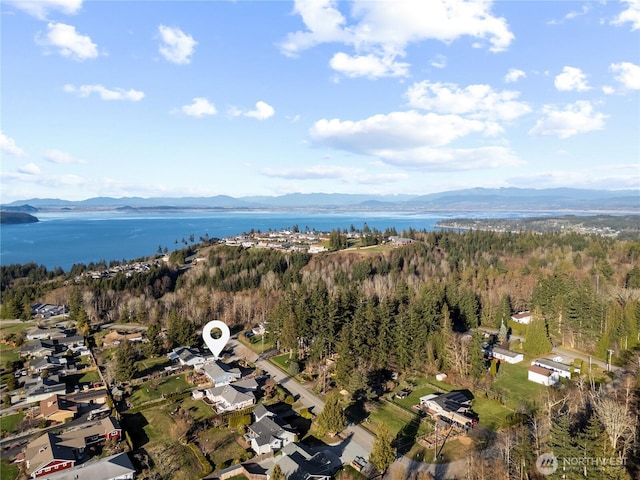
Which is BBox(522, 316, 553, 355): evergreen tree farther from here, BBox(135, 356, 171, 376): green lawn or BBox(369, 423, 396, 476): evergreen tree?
BBox(135, 356, 171, 376): green lawn

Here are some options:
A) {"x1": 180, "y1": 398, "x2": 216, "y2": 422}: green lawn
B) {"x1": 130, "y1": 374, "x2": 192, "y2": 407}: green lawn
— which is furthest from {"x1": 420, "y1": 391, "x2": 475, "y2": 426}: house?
{"x1": 130, "y1": 374, "x2": 192, "y2": 407}: green lawn

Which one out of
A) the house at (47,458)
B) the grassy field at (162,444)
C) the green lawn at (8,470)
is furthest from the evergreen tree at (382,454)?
the green lawn at (8,470)

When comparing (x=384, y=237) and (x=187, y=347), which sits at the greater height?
(x=384, y=237)

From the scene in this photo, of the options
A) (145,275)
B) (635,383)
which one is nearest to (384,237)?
(145,275)

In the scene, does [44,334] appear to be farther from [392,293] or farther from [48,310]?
[392,293]

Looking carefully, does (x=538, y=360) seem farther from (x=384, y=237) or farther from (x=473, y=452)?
(x=384, y=237)

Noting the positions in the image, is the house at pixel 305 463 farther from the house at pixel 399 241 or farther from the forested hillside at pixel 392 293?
the house at pixel 399 241

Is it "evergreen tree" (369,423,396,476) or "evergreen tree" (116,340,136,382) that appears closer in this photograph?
"evergreen tree" (369,423,396,476)
